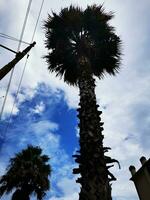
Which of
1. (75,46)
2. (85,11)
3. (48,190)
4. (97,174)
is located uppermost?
(85,11)

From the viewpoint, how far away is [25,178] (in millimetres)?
15789

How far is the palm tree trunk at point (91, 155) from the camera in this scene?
14.3 ft

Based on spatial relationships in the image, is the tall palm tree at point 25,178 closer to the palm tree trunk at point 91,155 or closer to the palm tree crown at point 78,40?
the palm tree crown at point 78,40

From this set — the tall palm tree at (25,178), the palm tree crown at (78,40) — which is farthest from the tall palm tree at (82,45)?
the tall palm tree at (25,178)

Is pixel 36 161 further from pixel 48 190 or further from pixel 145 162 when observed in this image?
pixel 145 162

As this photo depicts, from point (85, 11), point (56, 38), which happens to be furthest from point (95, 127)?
point (85, 11)

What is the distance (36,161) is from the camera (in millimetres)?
17750

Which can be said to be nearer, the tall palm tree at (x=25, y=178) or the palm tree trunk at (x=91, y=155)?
the palm tree trunk at (x=91, y=155)

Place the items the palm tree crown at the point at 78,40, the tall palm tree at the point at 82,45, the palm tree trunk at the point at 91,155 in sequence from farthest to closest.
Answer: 1. the palm tree crown at the point at 78,40
2. the tall palm tree at the point at 82,45
3. the palm tree trunk at the point at 91,155

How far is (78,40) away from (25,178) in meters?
11.1

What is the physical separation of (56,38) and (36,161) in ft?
36.0

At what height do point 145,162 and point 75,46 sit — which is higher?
point 75,46

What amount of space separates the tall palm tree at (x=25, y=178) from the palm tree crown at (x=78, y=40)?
8.65m

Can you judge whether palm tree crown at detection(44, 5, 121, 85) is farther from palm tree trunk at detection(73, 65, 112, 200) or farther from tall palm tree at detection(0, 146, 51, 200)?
tall palm tree at detection(0, 146, 51, 200)
